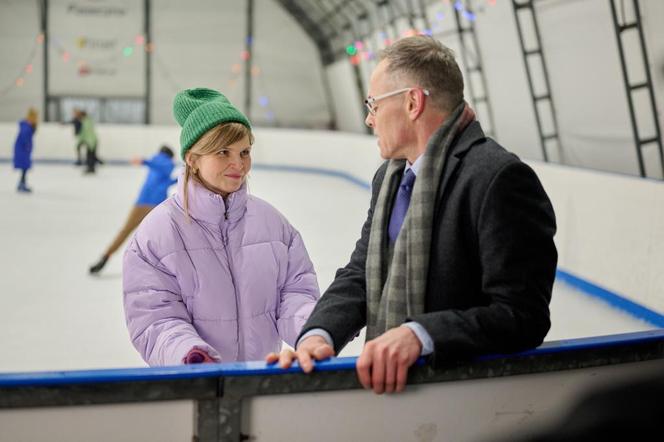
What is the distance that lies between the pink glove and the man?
0.83 ft

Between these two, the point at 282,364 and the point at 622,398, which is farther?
the point at 622,398

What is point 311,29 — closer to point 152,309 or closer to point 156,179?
point 156,179

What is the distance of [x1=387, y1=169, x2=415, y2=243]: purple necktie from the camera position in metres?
1.45

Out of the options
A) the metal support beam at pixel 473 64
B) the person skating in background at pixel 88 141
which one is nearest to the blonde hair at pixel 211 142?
the metal support beam at pixel 473 64

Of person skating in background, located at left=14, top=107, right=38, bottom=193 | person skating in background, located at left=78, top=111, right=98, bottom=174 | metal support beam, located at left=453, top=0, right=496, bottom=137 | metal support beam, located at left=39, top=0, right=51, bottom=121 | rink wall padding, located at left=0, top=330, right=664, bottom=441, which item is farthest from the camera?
metal support beam, located at left=39, top=0, right=51, bottom=121

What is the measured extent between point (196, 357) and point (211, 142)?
50 centimetres

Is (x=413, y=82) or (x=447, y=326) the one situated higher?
(x=413, y=82)

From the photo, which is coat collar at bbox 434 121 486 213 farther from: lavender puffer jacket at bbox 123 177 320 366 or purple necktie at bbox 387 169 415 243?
lavender puffer jacket at bbox 123 177 320 366

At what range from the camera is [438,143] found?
1.35 metres

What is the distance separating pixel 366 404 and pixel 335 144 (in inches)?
545

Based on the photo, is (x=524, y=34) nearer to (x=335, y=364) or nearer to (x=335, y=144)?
(x=335, y=364)

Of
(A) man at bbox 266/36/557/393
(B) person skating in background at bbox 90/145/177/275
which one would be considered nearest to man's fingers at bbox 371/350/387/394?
(A) man at bbox 266/36/557/393

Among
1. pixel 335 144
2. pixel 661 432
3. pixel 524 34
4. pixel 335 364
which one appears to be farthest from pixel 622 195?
pixel 335 144

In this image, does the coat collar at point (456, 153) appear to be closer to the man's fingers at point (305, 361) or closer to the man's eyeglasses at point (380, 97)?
the man's eyeglasses at point (380, 97)
